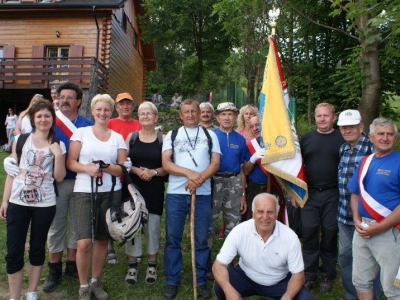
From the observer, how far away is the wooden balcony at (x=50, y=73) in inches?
551

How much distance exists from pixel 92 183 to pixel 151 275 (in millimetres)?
1338

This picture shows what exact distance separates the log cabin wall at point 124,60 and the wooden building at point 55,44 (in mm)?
47

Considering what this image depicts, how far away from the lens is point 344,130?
359 cm

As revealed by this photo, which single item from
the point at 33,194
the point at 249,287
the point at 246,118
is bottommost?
the point at 249,287

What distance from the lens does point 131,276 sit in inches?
157

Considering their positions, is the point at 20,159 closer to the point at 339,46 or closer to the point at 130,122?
the point at 130,122

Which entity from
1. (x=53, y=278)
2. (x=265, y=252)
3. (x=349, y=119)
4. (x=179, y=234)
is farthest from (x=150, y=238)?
(x=349, y=119)

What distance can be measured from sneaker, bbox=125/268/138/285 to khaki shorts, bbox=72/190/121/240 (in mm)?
765

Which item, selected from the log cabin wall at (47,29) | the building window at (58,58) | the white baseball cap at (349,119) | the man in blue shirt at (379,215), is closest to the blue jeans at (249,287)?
the man in blue shirt at (379,215)

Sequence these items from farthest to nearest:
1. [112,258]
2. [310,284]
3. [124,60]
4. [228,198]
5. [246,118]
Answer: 1. [124,60]
2. [246,118]
3. [112,258]
4. [228,198]
5. [310,284]

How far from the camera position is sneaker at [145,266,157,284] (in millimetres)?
4008

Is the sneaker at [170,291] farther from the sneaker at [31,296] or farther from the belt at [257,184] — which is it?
the belt at [257,184]

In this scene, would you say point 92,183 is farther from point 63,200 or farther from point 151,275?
point 151,275

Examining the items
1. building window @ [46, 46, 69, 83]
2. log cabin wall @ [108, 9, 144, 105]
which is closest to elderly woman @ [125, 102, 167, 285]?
Result: building window @ [46, 46, 69, 83]
